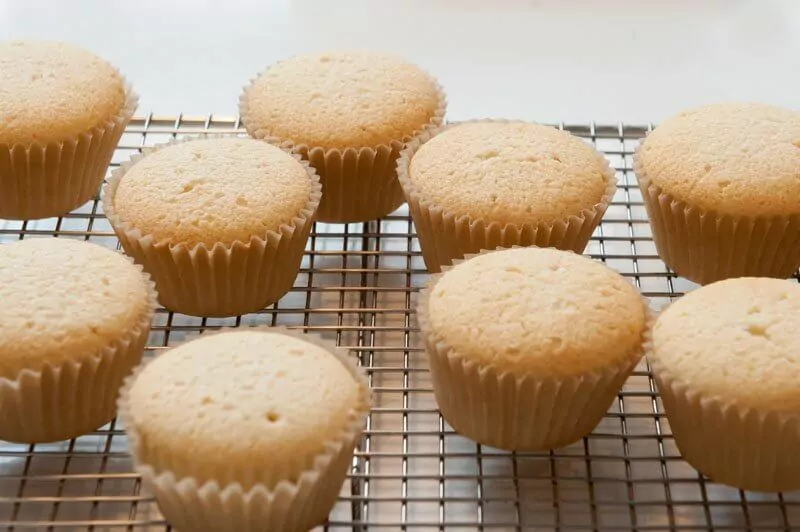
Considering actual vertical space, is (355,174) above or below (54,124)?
below

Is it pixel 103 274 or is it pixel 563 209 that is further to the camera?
pixel 563 209

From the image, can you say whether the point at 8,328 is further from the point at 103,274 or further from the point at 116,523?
the point at 116,523

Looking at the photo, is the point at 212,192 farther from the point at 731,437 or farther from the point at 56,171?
the point at 731,437

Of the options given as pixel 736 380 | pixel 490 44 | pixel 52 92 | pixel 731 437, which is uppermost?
pixel 52 92

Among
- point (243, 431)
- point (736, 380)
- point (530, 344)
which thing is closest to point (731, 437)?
point (736, 380)

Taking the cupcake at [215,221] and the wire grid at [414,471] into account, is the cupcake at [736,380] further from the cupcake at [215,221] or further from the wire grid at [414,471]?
the cupcake at [215,221]

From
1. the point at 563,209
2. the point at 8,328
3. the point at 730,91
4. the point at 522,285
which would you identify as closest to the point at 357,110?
the point at 563,209

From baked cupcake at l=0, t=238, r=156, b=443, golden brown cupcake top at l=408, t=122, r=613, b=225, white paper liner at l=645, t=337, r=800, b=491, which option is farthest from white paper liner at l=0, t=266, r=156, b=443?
white paper liner at l=645, t=337, r=800, b=491

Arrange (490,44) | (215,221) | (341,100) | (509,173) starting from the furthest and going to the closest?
(490,44)
(341,100)
(509,173)
(215,221)
